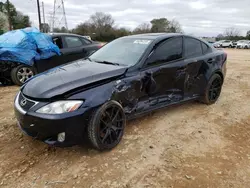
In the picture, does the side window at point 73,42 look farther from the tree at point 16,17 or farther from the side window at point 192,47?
the tree at point 16,17

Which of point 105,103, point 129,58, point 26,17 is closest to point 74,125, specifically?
point 105,103

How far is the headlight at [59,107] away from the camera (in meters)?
2.56

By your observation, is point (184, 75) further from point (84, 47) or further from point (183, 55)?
point (84, 47)

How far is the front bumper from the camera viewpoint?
253cm

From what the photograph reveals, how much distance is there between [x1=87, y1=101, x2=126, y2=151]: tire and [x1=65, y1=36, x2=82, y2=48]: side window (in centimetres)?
478

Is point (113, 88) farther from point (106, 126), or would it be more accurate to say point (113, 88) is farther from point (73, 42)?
point (73, 42)

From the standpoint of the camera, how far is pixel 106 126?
9.57 ft

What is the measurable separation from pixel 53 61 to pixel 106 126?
439 centimetres

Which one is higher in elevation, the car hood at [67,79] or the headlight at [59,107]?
the car hood at [67,79]

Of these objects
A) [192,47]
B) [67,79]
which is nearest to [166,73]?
[192,47]

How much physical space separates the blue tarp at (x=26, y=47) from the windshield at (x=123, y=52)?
2.88 metres

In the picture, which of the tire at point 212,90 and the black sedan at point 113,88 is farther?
the tire at point 212,90

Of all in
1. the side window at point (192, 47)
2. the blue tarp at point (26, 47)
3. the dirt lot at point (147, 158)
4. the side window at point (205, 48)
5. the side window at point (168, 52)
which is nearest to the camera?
the dirt lot at point (147, 158)

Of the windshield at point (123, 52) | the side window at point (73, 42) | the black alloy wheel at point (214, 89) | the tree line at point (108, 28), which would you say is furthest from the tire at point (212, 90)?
the tree line at point (108, 28)
